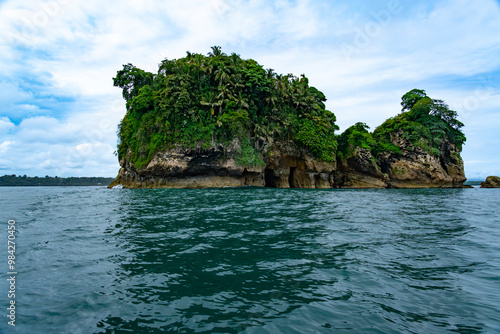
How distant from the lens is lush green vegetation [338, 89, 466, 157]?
41781mm

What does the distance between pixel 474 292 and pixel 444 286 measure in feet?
1.25

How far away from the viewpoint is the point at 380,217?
10891mm

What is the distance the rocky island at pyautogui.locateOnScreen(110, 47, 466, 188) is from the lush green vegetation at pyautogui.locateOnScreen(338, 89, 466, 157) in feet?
0.52

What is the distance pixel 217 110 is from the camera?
37.1 metres

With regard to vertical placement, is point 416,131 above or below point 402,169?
above

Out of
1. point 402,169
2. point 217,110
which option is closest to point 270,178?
point 217,110

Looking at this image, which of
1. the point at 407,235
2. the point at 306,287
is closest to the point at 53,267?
the point at 306,287

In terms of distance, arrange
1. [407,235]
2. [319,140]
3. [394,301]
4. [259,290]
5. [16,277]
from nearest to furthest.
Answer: [394,301] → [259,290] → [16,277] → [407,235] → [319,140]

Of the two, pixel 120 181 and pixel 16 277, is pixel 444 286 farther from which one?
pixel 120 181

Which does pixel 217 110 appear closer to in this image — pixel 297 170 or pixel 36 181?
pixel 297 170

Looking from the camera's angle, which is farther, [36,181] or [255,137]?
[36,181]

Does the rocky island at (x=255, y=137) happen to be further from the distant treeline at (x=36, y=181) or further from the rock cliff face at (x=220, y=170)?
the distant treeline at (x=36, y=181)

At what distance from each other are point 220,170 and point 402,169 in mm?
28737

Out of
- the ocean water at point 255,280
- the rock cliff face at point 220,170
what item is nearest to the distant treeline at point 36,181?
the rock cliff face at point 220,170
